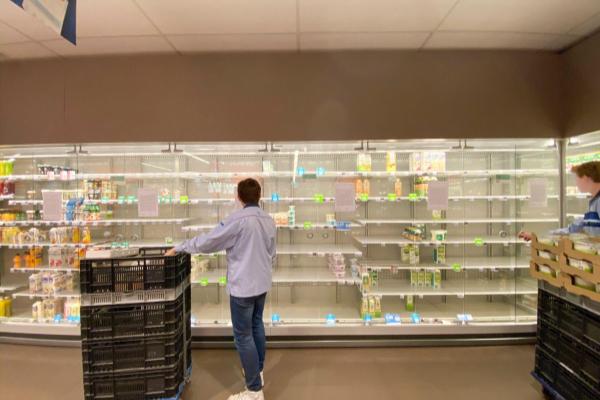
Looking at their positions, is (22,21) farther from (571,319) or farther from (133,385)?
(571,319)

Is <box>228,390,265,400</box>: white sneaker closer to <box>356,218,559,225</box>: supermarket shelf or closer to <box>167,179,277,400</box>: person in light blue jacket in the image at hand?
<box>167,179,277,400</box>: person in light blue jacket

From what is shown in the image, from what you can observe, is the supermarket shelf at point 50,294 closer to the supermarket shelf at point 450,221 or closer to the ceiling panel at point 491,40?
the supermarket shelf at point 450,221

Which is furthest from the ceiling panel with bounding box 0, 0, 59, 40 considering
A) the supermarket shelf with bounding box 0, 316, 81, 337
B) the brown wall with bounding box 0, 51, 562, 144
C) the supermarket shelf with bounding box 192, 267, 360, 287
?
the supermarket shelf with bounding box 0, 316, 81, 337

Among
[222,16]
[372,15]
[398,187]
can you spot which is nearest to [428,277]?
[398,187]

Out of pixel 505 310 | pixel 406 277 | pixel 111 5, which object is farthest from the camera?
pixel 406 277

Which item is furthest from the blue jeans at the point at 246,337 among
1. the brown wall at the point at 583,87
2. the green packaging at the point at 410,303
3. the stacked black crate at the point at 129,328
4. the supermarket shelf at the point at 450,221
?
the brown wall at the point at 583,87

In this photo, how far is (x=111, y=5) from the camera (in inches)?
109

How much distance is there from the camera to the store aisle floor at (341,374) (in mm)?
2787

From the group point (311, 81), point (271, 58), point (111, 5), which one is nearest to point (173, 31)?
point (111, 5)

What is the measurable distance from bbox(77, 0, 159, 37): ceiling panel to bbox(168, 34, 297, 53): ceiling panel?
327mm

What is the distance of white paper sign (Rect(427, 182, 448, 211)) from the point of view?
381 cm

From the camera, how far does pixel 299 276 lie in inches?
156

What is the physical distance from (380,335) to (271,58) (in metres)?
3.62

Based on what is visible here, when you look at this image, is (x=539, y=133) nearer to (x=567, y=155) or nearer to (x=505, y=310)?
(x=567, y=155)
